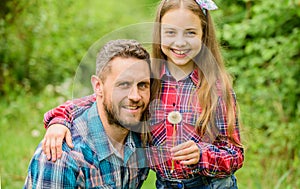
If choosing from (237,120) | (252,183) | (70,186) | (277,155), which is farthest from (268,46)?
(70,186)

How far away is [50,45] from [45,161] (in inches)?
161

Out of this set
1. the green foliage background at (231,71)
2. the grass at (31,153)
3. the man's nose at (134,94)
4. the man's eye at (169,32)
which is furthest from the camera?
the green foliage background at (231,71)

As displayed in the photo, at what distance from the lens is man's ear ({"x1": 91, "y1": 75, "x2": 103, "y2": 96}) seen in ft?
7.87

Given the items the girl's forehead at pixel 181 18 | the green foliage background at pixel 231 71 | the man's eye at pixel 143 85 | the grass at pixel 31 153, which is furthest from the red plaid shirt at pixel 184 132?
the grass at pixel 31 153

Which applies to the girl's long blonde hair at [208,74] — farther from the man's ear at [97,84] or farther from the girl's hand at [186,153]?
the man's ear at [97,84]

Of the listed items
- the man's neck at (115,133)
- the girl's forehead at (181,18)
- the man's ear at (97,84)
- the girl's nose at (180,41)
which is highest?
the girl's forehead at (181,18)

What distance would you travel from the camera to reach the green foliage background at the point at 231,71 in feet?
14.7

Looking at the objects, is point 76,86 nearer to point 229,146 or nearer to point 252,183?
point 229,146

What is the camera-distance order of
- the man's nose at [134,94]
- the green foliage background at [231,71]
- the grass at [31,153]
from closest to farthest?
1. the man's nose at [134,94]
2. the grass at [31,153]
3. the green foliage background at [231,71]

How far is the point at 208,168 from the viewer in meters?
2.39

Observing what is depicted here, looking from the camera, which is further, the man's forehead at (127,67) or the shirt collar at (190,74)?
the shirt collar at (190,74)

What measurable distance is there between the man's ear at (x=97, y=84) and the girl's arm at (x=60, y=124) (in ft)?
0.55

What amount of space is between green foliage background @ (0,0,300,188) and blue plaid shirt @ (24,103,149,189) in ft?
3.92

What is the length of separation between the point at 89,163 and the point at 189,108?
469 mm
